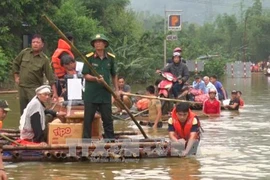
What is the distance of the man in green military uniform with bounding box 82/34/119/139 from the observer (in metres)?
9.99

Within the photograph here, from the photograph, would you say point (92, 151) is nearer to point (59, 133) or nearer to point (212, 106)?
point (59, 133)

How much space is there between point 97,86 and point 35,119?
3.21 feet

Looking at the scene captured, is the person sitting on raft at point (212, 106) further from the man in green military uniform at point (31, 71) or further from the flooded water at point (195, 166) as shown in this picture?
the man in green military uniform at point (31, 71)

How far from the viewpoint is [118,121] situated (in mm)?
15961

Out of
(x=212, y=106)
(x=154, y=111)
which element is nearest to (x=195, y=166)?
(x=154, y=111)

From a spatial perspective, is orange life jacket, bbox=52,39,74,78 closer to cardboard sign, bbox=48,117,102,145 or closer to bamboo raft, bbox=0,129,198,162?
cardboard sign, bbox=48,117,102,145

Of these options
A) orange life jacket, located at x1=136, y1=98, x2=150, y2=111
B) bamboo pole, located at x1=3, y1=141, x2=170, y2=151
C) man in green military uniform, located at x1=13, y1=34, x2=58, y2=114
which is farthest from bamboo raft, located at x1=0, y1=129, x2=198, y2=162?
orange life jacket, located at x1=136, y1=98, x2=150, y2=111

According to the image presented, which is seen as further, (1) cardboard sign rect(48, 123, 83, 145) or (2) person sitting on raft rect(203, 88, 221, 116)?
(2) person sitting on raft rect(203, 88, 221, 116)

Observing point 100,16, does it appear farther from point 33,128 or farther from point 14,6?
point 33,128

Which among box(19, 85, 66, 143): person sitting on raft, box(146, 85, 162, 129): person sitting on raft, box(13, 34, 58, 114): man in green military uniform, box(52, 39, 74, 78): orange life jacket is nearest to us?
box(19, 85, 66, 143): person sitting on raft

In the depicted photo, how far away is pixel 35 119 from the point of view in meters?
9.80

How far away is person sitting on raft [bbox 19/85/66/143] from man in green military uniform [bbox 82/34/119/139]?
571 millimetres

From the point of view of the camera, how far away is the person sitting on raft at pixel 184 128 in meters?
10.0

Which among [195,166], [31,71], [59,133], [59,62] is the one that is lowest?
[195,166]
